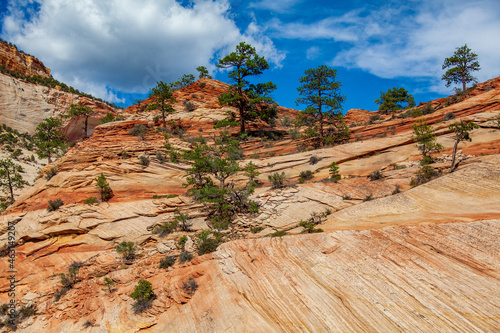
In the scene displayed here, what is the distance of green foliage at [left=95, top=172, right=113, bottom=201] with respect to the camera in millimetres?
17636

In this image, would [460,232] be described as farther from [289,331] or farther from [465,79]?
[465,79]

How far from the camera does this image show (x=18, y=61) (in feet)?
224

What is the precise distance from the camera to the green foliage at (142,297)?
30.9 ft

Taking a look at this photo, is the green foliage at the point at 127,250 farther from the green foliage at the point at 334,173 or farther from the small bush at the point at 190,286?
the green foliage at the point at 334,173

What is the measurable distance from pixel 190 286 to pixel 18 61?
92.8m

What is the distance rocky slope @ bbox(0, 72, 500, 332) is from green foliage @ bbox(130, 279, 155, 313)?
29 centimetres

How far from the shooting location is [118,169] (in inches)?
817

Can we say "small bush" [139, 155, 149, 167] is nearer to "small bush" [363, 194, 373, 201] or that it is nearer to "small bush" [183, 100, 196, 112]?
"small bush" [363, 194, 373, 201]

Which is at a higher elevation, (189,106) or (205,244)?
(189,106)

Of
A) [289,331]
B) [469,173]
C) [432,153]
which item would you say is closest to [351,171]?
[432,153]

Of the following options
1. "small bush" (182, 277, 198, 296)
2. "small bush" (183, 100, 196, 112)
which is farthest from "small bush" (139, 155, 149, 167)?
"small bush" (183, 100, 196, 112)

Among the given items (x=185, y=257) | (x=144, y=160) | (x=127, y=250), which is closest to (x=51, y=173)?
(x=144, y=160)

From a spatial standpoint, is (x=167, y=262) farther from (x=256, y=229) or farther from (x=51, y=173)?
(x=51, y=173)

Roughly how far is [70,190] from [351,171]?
22.0 m
